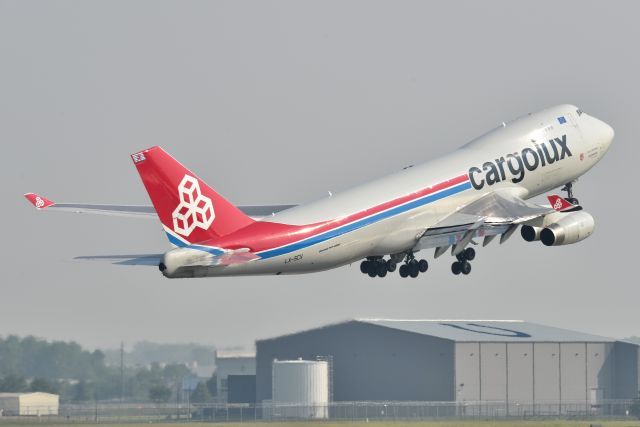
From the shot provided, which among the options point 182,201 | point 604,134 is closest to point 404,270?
point 604,134

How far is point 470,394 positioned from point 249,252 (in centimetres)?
4629

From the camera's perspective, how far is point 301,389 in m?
110

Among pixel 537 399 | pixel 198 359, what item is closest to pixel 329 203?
pixel 537 399

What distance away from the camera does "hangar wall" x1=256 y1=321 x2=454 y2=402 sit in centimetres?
11012

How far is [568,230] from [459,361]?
36990 millimetres

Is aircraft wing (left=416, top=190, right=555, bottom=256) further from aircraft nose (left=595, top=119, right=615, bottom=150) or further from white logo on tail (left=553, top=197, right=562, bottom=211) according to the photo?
aircraft nose (left=595, top=119, right=615, bottom=150)

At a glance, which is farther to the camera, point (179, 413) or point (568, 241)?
point (179, 413)

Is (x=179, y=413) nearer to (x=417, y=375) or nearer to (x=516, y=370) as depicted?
(x=417, y=375)

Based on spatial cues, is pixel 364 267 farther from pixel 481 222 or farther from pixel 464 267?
pixel 481 222

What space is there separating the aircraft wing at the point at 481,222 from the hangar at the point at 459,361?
34.7 meters

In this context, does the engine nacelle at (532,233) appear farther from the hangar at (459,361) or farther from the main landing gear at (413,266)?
the hangar at (459,361)

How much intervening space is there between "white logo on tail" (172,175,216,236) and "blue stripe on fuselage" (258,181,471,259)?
9.96ft

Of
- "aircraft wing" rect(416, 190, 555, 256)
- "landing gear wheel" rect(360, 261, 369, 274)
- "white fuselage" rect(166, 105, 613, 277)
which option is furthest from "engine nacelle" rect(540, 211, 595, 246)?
"landing gear wheel" rect(360, 261, 369, 274)

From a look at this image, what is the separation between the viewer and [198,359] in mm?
161875
